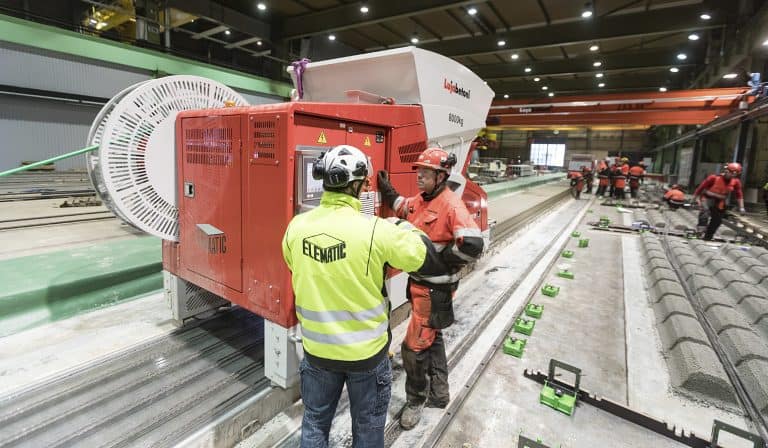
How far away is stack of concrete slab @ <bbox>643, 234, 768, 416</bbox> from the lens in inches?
95.8

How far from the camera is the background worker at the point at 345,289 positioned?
51.8 inches

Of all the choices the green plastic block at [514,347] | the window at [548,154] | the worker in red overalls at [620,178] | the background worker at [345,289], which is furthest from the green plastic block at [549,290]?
the window at [548,154]

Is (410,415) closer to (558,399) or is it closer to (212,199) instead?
(558,399)

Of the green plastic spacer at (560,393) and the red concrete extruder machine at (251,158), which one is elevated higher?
the red concrete extruder machine at (251,158)

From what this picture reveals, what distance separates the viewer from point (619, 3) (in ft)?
32.6

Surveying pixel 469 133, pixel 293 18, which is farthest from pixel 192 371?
pixel 293 18

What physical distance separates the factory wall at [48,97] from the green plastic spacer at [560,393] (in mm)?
11002

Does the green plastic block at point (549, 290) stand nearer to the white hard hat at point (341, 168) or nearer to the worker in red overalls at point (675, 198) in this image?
the white hard hat at point (341, 168)

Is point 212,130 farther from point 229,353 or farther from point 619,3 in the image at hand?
point 619,3

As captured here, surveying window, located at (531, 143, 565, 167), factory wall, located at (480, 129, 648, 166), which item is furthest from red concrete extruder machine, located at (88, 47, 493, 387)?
window, located at (531, 143, 565, 167)

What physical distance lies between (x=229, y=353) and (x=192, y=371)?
244 millimetres

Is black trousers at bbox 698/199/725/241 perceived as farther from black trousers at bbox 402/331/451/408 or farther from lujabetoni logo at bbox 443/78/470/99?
black trousers at bbox 402/331/451/408

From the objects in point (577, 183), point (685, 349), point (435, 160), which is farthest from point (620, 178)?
point (435, 160)

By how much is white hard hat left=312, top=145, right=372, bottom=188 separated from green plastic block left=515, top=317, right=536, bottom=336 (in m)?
2.48
